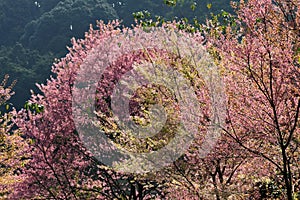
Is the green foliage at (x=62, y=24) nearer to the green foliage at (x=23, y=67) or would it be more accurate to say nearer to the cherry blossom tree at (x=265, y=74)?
the green foliage at (x=23, y=67)

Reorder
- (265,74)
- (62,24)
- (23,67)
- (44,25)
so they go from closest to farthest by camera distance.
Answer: (265,74) < (23,67) < (62,24) < (44,25)

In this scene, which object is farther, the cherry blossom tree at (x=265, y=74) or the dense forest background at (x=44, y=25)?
the dense forest background at (x=44, y=25)

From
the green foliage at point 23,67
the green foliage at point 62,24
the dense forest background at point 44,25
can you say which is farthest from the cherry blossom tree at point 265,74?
the green foliage at point 62,24

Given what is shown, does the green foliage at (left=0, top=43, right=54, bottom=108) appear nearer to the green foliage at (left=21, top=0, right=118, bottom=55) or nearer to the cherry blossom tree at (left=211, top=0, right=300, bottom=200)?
the green foliage at (left=21, top=0, right=118, bottom=55)

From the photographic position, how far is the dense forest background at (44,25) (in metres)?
43.7

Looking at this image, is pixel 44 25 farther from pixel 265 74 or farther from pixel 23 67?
pixel 265 74

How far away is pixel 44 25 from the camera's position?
49.5 m

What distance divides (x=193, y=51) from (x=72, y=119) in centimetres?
527

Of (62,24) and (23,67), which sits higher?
(62,24)

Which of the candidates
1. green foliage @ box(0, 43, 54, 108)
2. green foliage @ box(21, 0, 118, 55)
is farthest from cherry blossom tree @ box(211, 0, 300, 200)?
green foliage @ box(21, 0, 118, 55)

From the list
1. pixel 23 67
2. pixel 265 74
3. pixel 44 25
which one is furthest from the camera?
pixel 44 25

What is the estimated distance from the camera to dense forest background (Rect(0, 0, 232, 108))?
143ft

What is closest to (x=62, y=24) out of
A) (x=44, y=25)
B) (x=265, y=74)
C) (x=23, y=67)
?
(x=44, y=25)

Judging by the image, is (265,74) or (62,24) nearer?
(265,74)
